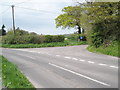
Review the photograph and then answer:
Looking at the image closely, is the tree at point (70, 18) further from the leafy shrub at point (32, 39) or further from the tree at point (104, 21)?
the tree at point (104, 21)

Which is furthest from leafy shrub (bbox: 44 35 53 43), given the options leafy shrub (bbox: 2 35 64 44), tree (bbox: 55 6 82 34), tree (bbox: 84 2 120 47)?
tree (bbox: 84 2 120 47)

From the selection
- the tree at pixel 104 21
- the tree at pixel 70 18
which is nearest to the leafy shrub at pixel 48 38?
the tree at pixel 70 18

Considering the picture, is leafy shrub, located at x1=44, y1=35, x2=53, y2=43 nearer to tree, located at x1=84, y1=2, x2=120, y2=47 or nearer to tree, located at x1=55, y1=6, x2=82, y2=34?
tree, located at x1=55, y1=6, x2=82, y2=34

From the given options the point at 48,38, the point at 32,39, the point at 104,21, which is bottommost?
the point at 32,39

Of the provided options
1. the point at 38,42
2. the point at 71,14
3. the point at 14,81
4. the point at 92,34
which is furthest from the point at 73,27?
the point at 14,81

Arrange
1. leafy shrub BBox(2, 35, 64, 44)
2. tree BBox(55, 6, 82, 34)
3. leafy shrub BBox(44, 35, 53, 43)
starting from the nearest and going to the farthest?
leafy shrub BBox(2, 35, 64, 44) → leafy shrub BBox(44, 35, 53, 43) → tree BBox(55, 6, 82, 34)

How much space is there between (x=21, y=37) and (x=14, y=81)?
38.1 metres

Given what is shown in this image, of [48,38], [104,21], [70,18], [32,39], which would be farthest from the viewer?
[70,18]

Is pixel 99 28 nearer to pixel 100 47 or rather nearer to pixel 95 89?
pixel 100 47

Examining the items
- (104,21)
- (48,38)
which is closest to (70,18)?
(48,38)

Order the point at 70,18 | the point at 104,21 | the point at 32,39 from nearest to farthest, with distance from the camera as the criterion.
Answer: the point at 104,21 < the point at 32,39 < the point at 70,18

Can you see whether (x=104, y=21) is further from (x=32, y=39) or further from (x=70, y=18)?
(x=70, y=18)

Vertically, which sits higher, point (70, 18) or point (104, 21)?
point (70, 18)

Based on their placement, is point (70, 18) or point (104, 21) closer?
point (104, 21)
